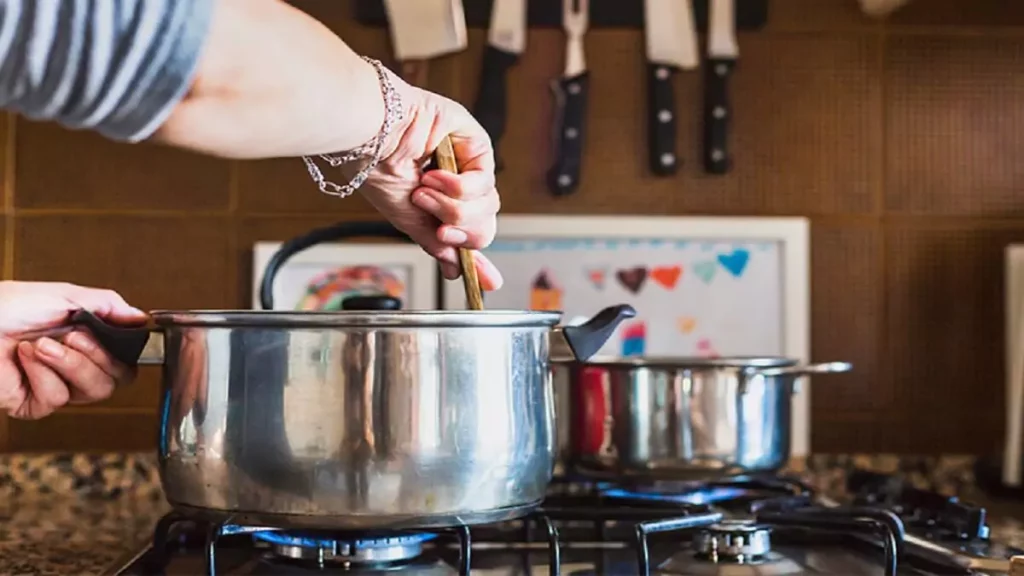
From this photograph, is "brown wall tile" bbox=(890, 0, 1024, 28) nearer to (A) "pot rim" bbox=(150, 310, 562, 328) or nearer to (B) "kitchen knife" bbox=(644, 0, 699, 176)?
(B) "kitchen knife" bbox=(644, 0, 699, 176)

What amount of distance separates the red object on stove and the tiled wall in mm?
286

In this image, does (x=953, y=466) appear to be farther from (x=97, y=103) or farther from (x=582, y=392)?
(x=97, y=103)

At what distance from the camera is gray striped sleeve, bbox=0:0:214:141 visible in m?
0.42

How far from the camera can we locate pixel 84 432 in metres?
1.22

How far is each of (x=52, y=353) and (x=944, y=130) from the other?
3.16 ft

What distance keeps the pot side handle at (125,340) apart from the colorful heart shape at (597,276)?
575mm

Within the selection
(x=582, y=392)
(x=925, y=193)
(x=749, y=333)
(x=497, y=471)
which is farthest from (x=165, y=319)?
(x=925, y=193)

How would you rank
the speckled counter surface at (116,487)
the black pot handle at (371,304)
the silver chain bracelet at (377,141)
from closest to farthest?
the silver chain bracelet at (377,141) → the black pot handle at (371,304) → the speckled counter surface at (116,487)

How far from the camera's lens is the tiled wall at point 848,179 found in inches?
48.8

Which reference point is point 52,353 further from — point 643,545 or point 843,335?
point 843,335

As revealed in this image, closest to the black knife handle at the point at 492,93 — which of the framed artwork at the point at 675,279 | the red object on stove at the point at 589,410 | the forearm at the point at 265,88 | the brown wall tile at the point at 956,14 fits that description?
the framed artwork at the point at 675,279

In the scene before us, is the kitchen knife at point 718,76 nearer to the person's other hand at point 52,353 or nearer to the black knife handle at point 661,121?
the black knife handle at point 661,121

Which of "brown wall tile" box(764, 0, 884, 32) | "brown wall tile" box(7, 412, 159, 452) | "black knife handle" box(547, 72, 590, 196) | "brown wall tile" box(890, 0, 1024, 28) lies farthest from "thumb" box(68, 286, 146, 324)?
A: "brown wall tile" box(890, 0, 1024, 28)

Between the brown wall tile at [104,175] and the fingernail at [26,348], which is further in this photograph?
the brown wall tile at [104,175]
